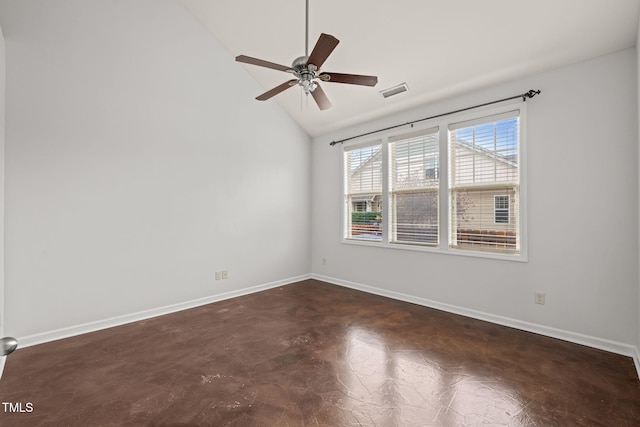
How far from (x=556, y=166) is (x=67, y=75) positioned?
498cm

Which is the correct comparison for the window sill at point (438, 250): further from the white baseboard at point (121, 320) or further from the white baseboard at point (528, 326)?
the white baseboard at point (121, 320)

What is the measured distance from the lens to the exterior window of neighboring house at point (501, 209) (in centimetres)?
326

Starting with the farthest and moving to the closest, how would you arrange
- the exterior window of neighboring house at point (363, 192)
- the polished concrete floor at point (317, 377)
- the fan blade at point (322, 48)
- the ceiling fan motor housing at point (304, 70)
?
the exterior window of neighboring house at point (363, 192), the ceiling fan motor housing at point (304, 70), the fan blade at point (322, 48), the polished concrete floor at point (317, 377)

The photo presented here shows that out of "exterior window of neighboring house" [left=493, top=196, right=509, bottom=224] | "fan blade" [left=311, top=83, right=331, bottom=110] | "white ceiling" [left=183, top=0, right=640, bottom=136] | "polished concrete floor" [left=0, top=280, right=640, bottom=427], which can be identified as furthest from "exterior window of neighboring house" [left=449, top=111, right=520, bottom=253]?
"fan blade" [left=311, top=83, right=331, bottom=110]

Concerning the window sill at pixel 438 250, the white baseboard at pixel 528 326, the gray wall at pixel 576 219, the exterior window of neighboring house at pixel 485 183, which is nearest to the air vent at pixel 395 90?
the gray wall at pixel 576 219

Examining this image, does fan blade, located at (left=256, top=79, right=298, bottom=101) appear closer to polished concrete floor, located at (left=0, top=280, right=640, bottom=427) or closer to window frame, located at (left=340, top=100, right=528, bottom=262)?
window frame, located at (left=340, top=100, right=528, bottom=262)

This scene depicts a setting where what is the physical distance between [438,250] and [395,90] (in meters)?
2.15

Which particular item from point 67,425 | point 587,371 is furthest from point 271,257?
point 587,371

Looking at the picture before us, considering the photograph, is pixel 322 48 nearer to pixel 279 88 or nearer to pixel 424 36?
pixel 279 88

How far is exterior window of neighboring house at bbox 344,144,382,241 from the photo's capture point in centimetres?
455

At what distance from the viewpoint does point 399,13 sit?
9.51ft

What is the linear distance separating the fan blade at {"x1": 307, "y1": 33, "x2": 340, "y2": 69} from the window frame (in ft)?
7.03

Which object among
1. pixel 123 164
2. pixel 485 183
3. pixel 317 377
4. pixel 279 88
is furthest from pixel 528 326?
pixel 123 164

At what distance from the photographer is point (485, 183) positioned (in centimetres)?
340
